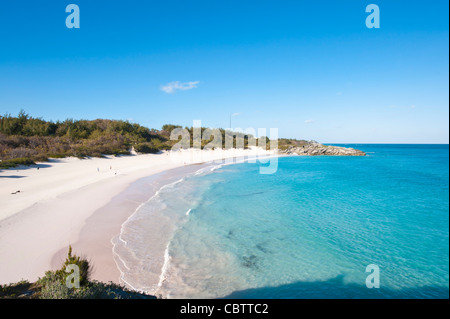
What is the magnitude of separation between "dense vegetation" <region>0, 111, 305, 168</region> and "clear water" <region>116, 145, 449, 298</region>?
49.2 feet

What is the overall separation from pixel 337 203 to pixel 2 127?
123 feet

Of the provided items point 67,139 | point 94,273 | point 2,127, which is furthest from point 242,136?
point 94,273

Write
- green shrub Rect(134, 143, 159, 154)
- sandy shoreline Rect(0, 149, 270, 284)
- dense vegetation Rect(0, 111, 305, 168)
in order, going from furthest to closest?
green shrub Rect(134, 143, 159, 154) → dense vegetation Rect(0, 111, 305, 168) → sandy shoreline Rect(0, 149, 270, 284)

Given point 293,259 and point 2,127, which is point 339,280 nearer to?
point 293,259

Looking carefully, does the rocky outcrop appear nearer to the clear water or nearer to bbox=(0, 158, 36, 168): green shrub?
the clear water

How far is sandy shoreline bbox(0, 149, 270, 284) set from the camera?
5.88 m

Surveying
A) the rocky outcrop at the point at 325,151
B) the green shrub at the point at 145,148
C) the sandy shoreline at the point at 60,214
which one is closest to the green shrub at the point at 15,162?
the sandy shoreline at the point at 60,214

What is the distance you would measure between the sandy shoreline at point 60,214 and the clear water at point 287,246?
0.89m

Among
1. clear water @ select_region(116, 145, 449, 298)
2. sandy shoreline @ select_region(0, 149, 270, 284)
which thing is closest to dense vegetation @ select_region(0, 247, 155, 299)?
sandy shoreline @ select_region(0, 149, 270, 284)

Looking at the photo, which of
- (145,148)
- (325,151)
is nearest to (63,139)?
(145,148)

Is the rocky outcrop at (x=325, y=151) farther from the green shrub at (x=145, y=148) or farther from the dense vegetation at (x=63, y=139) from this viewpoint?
the green shrub at (x=145, y=148)

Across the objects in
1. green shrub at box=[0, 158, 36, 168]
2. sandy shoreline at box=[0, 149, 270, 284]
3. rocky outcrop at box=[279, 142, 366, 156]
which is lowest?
sandy shoreline at box=[0, 149, 270, 284]

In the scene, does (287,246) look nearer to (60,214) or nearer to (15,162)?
(60,214)

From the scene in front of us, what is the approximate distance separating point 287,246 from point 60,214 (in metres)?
9.61
